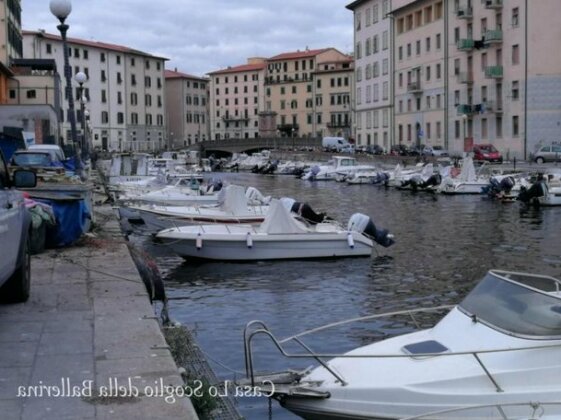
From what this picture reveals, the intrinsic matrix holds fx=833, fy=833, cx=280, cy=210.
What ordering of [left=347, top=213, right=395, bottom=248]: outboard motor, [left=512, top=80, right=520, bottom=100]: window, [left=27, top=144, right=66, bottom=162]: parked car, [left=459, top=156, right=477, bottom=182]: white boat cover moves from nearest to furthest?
[left=347, top=213, right=395, bottom=248]: outboard motor → [left=27, top=144, right=66, bottom=162]: parked car → [left=459, top=156, right=477, bottom=182]: white boat cover → [left=512, top=80, right=520, bottom=100]: window

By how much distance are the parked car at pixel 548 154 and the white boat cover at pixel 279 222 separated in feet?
145

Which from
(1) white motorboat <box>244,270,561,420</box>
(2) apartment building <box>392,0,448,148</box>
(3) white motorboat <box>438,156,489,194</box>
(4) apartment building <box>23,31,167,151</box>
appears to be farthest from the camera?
(4) apartment building <box>23,31,167,151</box>

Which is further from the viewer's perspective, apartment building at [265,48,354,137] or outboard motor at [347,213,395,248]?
apartment building at [265,48,354,137]

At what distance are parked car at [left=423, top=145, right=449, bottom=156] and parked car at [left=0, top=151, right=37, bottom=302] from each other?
67.8 metres

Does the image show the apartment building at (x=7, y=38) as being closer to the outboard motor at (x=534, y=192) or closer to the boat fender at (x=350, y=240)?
the outboard motor at (x=534, y=192)

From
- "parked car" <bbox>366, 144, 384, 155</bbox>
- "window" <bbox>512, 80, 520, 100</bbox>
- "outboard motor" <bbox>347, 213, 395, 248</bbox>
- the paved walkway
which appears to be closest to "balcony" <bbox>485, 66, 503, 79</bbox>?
"window" <bbox>512, 80, 520, 100</bbox>

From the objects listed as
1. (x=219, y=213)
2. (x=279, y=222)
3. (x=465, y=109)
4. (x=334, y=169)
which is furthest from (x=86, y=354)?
(x=465, y=109)

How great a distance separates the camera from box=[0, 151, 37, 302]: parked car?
8.45m

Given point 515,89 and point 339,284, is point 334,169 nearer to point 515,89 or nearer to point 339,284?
point 515,89

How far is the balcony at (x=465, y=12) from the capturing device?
7612 cm

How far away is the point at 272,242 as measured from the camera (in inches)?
858

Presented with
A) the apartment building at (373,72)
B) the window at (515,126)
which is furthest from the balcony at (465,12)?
the apartment building at (373,72)

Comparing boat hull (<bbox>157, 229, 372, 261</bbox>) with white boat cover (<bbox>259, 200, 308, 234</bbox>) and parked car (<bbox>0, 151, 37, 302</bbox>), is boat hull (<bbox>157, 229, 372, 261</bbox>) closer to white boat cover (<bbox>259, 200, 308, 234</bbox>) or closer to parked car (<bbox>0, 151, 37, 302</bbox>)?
white boat cover (<bbox>259, 200, 308, 234</bbox>)

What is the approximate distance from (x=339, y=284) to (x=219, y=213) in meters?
8.25
